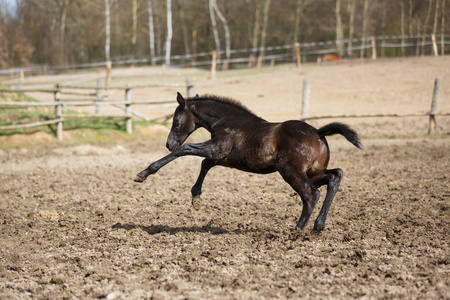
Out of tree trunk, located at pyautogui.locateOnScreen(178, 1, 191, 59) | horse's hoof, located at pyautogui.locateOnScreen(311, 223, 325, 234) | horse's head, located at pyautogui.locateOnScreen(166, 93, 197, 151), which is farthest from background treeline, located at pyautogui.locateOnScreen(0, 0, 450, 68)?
horse's hoof, located at pyautogui.locateOnScreen(311, 223, 325, 234)

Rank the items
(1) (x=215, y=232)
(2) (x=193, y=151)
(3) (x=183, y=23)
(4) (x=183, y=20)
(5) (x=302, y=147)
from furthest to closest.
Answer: (4) (x=183, y=20) → (3) (x=183, y=23) → (1) (x=215, y=232) → (2) (x=193, y=151) → (5) (x=302, y=147)

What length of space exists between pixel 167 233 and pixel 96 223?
1102 millimetres

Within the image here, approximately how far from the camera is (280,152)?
5.21m

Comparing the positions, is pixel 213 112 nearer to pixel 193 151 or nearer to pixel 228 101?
pixel 228 101

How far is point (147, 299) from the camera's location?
12.0ft

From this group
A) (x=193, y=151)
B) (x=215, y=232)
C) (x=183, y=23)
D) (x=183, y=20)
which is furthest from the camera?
(x=183, y=20)

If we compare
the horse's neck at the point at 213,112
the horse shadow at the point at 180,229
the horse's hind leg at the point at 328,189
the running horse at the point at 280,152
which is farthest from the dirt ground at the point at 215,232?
the horse's neck at the point at 213,112

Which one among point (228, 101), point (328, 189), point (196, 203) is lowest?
point (196, 203)

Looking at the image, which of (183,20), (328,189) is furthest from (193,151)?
(183,20)

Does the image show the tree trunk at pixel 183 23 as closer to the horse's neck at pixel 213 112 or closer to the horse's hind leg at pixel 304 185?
the horse's neck at pixel 213 112

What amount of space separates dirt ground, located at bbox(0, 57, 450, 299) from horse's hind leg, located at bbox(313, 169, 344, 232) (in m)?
0.16

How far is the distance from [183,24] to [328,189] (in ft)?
146

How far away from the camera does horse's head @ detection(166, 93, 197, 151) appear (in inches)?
229

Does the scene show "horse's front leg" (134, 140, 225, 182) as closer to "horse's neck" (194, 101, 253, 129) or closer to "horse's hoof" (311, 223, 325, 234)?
"horse's neck" (194, 101, 253, 129)
